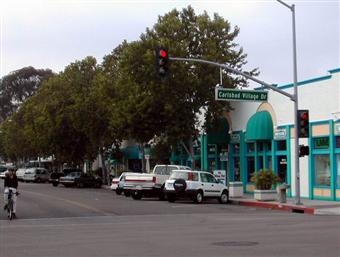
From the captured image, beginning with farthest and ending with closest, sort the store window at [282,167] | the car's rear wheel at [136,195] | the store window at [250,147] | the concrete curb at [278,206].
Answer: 1. the store window at [250,147]
2. the store window at [282,167]
3. the car's rear wheel at [136,195]
4. the concrete curb at [278,206]

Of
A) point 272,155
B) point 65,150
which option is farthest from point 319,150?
point 65,150

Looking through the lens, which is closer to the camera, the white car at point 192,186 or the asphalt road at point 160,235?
the asphalt road at point 160,235

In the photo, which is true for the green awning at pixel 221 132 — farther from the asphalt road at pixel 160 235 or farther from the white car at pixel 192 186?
the asphalt road at pixel 160 235

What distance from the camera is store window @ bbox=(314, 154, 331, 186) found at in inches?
1293

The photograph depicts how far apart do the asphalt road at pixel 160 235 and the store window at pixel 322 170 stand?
11409 millimetres

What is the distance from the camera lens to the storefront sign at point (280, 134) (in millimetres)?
36219

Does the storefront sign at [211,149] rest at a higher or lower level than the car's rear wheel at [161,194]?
higher

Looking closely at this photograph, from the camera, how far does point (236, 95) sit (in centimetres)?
3002

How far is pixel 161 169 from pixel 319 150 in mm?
9027

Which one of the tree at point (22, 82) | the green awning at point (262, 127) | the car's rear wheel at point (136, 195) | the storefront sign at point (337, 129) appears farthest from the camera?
the tree at point (22, 82)

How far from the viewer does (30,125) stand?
235ft

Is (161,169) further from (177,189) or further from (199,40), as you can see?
(199,40)

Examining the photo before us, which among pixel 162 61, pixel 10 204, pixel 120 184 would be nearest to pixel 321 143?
pixel 162 61

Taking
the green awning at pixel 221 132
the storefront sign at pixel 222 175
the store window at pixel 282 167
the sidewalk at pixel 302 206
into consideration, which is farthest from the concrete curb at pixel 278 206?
the green awning at pixel 221 132
